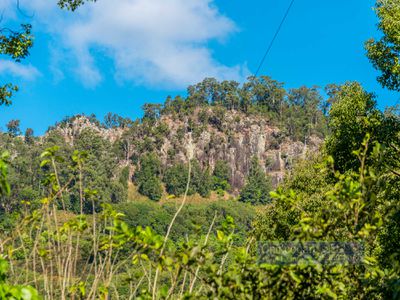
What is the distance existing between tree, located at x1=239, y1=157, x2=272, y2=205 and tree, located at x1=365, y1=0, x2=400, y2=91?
141m

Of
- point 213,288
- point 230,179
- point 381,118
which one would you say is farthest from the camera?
point 230,179

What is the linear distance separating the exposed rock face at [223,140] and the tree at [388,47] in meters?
156

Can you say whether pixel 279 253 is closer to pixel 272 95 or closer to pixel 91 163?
pixel 91 163

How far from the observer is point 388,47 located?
46.2 feet

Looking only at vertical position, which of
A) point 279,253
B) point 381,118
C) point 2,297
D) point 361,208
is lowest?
point 2,297

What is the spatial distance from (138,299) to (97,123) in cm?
18651

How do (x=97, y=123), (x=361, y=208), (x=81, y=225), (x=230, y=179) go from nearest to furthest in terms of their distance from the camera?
1. (x=361, y=208)
2. (x=81, y=225)
3. (x=230, y=179)
4. (x=97, y=123)

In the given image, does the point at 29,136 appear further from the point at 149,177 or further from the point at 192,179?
the point at 192,179

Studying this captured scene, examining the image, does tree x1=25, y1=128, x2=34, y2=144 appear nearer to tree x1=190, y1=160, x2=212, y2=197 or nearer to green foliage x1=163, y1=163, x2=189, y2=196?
green foliage x1=163, y1=163, x2=189, y2=196

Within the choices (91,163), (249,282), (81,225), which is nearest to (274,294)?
(249,282)

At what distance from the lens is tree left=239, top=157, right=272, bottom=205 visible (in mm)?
155125

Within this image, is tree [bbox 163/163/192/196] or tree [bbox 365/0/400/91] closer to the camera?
tree [bbox 365/0/400/91]

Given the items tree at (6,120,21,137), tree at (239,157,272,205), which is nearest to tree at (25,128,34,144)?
tree at (6,120,21,137)

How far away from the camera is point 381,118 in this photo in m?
14.0
